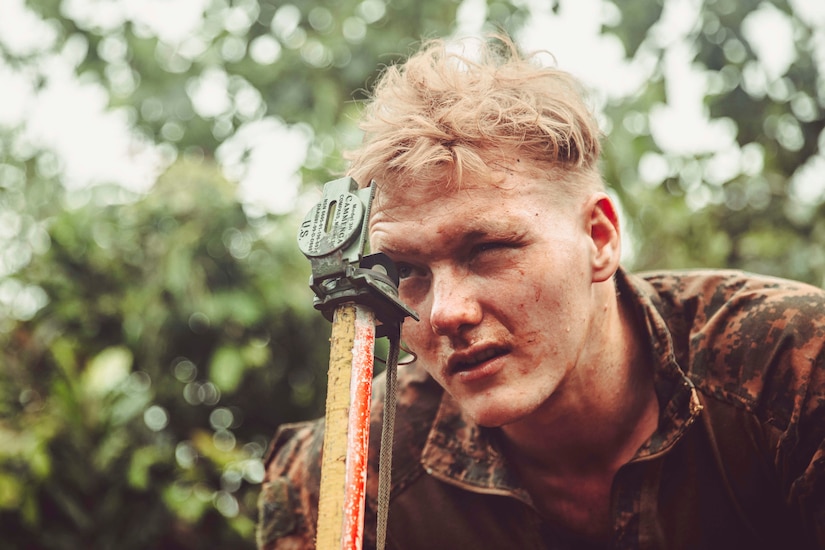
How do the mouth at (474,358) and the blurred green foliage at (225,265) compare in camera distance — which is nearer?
the mouth at (474,358)

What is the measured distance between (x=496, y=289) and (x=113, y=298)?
3119 millimetres

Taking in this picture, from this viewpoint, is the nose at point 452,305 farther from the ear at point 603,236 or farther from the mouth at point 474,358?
the ear at point 603,236

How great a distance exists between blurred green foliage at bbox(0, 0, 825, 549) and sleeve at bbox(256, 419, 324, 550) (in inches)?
61.3

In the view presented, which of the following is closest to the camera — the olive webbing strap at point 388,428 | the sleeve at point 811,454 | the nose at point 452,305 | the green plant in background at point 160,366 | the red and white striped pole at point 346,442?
the red and white striped pole at point 346,442

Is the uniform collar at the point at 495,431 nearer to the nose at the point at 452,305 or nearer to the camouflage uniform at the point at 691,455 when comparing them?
the camouflage uniform at the point at 691,455

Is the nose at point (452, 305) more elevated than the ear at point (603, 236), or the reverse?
the ear at point (603, 236)

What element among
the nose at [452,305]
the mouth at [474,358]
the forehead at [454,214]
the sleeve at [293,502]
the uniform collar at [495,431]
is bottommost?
the sleeve at [293,502]

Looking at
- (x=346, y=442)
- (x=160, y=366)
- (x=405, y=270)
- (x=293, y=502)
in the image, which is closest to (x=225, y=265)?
(x=160, y=366)

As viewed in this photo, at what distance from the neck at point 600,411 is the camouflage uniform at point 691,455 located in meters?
0.08

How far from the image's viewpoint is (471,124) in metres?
1.94

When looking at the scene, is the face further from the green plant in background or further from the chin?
the green plant in background

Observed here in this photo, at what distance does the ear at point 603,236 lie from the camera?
2.01 metres

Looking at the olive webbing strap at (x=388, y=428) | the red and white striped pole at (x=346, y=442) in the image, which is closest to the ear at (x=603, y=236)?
the olive webbing strap at (x=388, y=428)

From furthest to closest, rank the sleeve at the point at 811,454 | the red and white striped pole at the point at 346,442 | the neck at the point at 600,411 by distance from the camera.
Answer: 1. the neck at the point at 600,411
2. the sleeve at the point at 811,454
3. the red and white striped pole at the point at 346,442
